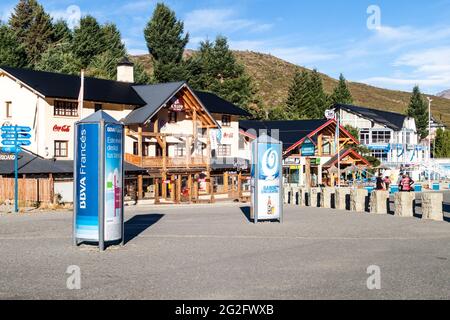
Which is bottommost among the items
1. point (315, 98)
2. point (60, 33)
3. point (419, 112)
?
point (419, 112)

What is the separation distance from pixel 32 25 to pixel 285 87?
84755 mm

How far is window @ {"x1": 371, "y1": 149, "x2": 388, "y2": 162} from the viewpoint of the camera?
75062 millimetres

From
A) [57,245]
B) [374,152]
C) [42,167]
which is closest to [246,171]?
[42,167]

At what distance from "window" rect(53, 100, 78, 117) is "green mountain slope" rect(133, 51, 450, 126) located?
10008 cm

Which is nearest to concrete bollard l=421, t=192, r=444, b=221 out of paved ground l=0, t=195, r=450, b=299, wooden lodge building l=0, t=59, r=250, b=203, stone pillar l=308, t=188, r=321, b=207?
paved ground l=0, t=195, r=450, b=299

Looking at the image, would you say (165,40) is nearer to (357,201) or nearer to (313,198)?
(313,198)

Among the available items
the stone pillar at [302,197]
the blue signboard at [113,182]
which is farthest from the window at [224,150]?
the blue signboard at [113,182]

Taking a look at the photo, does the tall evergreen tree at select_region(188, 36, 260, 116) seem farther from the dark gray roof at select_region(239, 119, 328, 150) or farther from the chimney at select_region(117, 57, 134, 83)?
the chimney at select_region(117, 57, 134, 83)

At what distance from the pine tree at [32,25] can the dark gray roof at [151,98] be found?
33996 mm

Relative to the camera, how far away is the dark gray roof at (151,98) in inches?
1674

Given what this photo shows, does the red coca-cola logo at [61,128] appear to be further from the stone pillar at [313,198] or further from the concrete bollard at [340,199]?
the concrete bollard at [340,199]

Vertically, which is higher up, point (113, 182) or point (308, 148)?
point (308, 148)

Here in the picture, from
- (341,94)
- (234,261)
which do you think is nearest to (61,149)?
(234,261)

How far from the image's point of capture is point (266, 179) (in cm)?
2161
